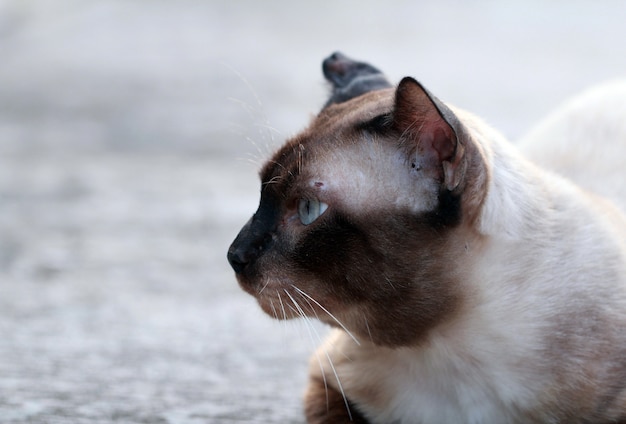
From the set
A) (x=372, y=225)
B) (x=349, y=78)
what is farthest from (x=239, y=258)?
(x=349, y=78)

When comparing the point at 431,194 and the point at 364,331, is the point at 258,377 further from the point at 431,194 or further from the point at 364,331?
the point at 431,194

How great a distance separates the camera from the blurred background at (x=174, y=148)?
3199 millimetres

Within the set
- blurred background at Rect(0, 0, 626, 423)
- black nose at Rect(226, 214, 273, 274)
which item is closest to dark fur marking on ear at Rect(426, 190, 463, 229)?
black nose at Rect(226, 214, 273, 274)

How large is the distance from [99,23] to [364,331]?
8.71 metres

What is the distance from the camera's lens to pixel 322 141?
232 cm

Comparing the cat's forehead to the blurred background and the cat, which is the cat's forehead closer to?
the blurred background

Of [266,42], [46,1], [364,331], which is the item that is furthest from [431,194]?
[46,1]

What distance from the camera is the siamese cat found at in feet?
7.11

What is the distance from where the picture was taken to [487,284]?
2252mm

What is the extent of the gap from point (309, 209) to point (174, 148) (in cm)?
530

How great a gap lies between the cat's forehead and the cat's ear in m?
0.12

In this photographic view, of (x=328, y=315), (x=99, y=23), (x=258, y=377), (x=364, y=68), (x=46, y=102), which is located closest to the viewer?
(x=328, y=315)

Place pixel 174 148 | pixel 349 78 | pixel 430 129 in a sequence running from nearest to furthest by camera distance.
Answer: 1. pixel 430 129
2. pixel 349 78
3. pixel 174 148

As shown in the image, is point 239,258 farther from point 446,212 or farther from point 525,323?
point 525,323
